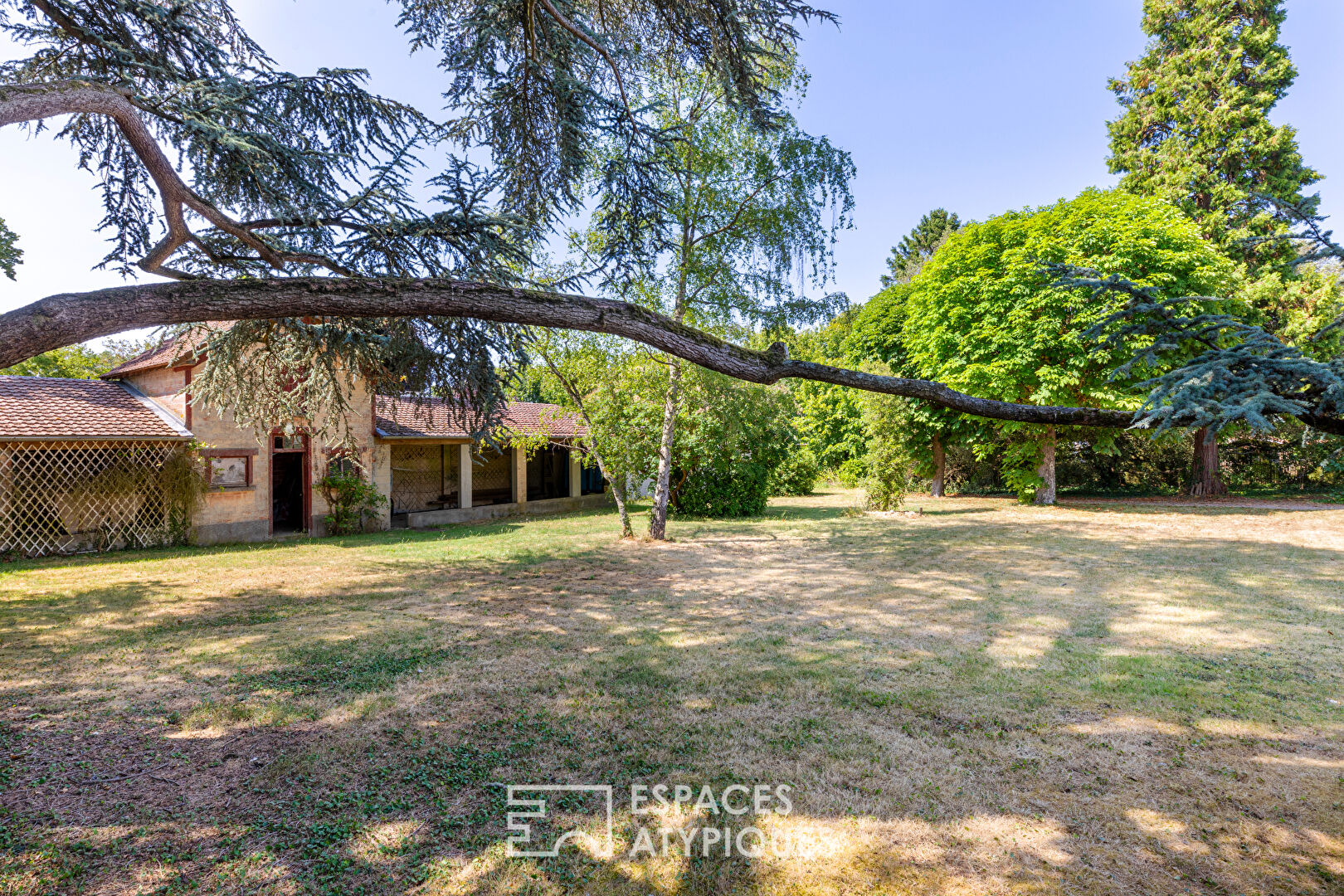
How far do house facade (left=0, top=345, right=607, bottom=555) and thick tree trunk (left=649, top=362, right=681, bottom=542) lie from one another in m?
2.27

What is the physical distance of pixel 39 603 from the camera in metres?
7.82

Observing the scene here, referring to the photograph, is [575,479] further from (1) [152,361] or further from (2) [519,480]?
(1) [152,361]

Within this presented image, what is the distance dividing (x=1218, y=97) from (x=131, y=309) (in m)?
28.5

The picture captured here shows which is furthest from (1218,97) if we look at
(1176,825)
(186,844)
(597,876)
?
(186,844)

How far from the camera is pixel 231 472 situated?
46.5 feet

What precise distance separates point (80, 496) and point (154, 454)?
146 cm

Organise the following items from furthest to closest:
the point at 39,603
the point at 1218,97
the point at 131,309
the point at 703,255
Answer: the point at 1218,97, the point at 703,255, the point at 39,603, the point at 131,309

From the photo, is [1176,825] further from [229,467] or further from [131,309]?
[229,467]

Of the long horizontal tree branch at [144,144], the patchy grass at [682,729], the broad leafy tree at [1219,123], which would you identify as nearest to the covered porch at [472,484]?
the patchy grass at [682,729]

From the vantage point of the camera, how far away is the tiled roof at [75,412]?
11492 mm

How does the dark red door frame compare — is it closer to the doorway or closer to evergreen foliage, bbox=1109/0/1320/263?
the doorway

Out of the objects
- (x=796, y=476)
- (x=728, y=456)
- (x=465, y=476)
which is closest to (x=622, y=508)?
(x=728, y=456)

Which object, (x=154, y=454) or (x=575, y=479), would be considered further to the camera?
(x=575, y=479)

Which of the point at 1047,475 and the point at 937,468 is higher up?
the point at 937,468
